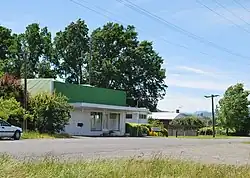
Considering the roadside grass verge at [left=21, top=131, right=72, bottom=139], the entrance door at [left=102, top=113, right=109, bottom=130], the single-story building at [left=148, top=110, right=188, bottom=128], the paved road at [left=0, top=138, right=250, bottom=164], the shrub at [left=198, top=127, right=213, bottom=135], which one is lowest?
the paved road at [left=0, top=138, right=250, bottom=164]

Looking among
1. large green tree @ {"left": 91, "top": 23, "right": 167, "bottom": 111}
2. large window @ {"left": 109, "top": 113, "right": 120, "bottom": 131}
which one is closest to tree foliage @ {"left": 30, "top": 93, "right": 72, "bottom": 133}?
large window @ {"left": 109, "top": 113, "right": 120, "bottom": 131}

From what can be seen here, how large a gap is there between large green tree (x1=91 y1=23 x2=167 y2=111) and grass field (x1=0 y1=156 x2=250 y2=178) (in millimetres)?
67618

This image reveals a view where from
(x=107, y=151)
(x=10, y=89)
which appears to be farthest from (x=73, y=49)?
(x=107, y=151)

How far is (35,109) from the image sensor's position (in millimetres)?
45406

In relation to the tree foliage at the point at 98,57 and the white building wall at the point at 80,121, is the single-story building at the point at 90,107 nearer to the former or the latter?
the white building wall at the point at 80,121

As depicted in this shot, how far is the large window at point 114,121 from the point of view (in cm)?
5919

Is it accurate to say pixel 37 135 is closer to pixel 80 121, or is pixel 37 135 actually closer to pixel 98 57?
pixel 80 121

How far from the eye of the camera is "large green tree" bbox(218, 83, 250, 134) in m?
88.1

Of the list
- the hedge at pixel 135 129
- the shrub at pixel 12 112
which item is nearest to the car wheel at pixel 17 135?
the shrub at pixel 12 112

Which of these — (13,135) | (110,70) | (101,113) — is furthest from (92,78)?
(13,135)

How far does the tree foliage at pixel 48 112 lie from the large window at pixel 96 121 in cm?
956

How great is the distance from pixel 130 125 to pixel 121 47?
26998mm

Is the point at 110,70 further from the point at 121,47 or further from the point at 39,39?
the point at 39,39

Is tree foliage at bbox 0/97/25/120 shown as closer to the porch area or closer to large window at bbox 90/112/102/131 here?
the porch area
